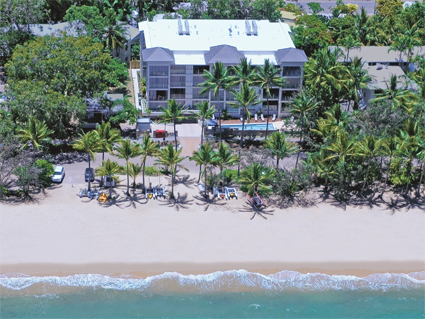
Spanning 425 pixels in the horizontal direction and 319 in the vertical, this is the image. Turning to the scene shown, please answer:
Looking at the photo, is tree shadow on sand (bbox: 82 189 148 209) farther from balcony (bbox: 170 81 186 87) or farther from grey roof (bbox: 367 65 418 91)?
grey roof (bbox: 367 65 418 91)

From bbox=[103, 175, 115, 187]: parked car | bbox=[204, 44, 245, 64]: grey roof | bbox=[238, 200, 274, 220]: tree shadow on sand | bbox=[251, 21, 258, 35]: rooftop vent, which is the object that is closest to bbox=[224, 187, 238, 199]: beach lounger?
bbox=[238, 200, 274, 220]: tree shadow on sand

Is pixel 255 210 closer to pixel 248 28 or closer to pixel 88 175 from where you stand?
pixel 88 175

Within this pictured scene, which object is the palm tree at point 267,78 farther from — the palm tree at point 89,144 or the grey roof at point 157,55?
the palm tree at point 89,144

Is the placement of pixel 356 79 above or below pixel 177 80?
above

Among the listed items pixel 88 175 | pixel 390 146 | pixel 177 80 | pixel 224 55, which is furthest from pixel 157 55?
pixel 390 146

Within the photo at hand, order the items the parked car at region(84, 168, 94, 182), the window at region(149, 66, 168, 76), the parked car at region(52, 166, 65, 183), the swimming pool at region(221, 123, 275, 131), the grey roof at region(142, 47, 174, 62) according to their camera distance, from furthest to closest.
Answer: the window at region(149, 66, 168, 76) → the grey roof at region(142, 47, 174, 62) → the swimming pool at region(221, 123, 275, 131) → the parked car at region(52, 166, 65, 183) → the parked car at region(84, 168, 94, 182)

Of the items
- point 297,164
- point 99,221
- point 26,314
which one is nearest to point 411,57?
point 297,164
